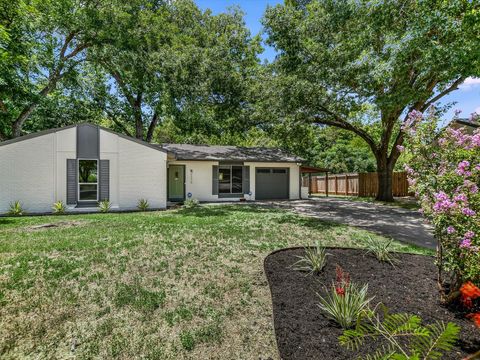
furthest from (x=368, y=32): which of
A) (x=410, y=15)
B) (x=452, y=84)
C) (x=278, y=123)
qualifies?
(x=452, y=84)

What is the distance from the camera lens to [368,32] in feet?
34.6

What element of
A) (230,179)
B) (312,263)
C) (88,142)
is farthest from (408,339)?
(230,179)

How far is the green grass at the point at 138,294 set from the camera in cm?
316

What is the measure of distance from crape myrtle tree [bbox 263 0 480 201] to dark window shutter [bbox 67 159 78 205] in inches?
377

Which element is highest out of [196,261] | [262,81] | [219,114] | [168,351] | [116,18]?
[116,18]

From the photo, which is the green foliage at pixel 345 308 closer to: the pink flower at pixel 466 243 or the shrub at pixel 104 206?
the pink flower at pixel 466 243

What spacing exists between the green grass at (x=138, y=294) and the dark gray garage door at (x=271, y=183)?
1034 cm

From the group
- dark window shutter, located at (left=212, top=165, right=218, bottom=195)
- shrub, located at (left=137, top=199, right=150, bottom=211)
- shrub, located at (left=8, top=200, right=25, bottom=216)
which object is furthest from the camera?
dark window shutter, located at (left=212, top=165, right=218, bottom=195)

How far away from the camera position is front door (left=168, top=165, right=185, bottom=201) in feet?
52.7

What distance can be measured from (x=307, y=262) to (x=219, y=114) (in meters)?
13.8

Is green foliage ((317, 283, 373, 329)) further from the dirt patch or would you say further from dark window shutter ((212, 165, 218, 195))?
dark window shutter ((212, 165, 218, 195))

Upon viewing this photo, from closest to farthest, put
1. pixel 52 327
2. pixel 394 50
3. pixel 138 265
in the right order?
pixel 52 327
pixel 138 265
pixel 394 50

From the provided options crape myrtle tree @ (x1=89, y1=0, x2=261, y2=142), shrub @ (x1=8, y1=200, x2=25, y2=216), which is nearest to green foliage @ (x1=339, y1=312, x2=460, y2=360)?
shrub @ (x1=8, y1=200, x2=25, y2=216)

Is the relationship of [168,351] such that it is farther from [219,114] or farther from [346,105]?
[219,114]
